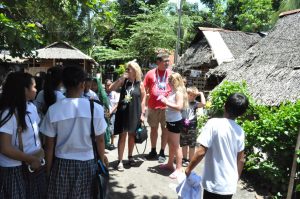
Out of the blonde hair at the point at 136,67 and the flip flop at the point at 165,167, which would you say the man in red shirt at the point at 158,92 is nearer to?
the flip flop at the point at 165,167

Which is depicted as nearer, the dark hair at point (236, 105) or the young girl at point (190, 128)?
the dark hair at point (236, 105)

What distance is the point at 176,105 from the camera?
5070mm

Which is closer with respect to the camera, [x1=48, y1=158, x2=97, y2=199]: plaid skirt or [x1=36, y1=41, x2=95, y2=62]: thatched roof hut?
[x1=48, y1=158, x2=97, y2=199]: plaid skirt

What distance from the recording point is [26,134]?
2756mm

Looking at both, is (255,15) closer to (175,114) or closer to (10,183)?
(175,114)

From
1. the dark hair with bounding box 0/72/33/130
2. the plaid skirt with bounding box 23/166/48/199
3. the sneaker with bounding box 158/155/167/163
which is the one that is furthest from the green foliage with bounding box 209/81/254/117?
the dark hair with bounding box 0/72/33/130

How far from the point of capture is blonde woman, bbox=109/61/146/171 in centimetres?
540

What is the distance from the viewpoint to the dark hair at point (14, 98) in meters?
2.64

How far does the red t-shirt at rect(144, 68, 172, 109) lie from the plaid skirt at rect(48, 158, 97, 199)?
312 centimetres

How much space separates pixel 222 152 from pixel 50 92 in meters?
1.90

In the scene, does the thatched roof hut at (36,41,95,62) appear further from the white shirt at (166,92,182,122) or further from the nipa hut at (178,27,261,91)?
the white shirt at (166,92,182,122)

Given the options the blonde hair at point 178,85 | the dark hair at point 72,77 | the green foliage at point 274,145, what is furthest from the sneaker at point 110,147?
the dark hair at point 72,77

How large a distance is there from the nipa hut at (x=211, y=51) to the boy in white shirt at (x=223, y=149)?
17.1m

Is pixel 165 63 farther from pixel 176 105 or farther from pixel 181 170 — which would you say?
pixel 181 170
